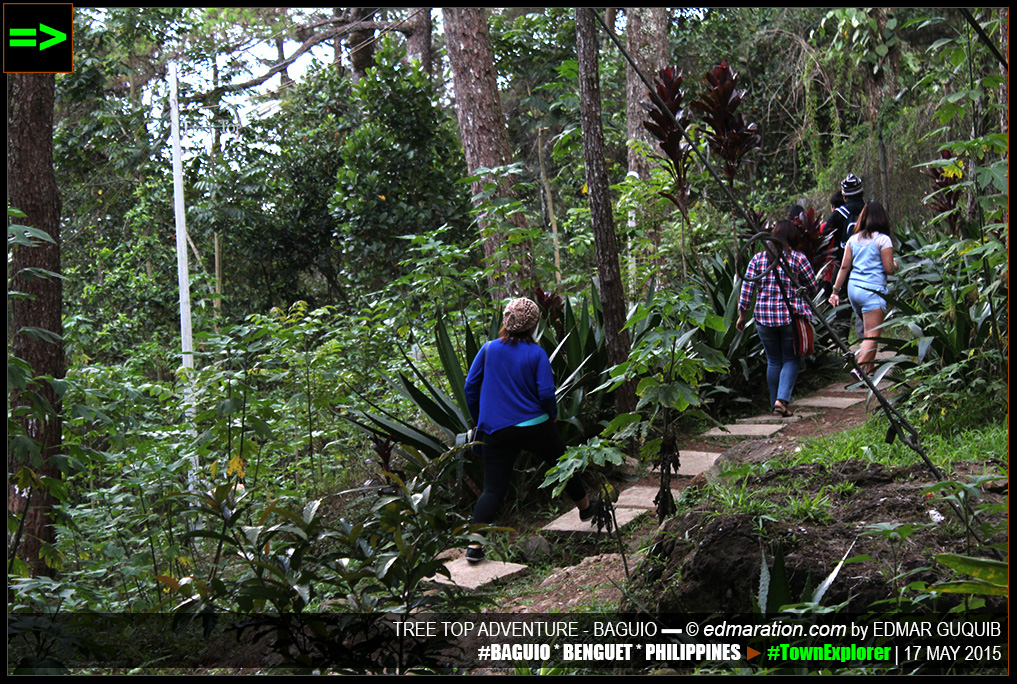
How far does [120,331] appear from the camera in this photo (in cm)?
1359

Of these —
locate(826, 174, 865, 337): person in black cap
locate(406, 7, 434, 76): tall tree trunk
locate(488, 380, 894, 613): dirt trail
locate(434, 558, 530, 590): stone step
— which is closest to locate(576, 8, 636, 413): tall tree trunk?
locate(488, 380, 894, 613): dirt trail

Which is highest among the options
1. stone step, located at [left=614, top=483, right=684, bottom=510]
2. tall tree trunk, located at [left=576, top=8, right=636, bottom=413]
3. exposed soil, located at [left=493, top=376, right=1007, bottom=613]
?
tall tree trunk, located at [left=576, top=8, right=636, bottom=413]

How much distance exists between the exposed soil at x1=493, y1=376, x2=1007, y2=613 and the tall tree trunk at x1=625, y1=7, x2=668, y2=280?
251 inches

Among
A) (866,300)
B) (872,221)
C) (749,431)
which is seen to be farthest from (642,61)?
(749,431)

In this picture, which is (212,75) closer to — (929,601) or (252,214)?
(252,214)

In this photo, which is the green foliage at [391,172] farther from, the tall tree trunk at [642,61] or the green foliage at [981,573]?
the green foliage at [981,573]

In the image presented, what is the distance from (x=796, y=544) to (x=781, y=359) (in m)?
3.60

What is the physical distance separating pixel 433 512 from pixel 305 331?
3.67 metres

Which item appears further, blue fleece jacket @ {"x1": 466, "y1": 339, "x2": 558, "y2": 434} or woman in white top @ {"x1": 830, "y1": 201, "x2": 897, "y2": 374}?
woman in white top @ {"x1": 830, "y1": 201, "x2": 897, "y2": 374}

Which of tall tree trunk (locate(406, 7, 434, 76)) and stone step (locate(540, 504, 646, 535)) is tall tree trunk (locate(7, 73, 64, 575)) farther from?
tall tree trunk (locate(406, 7, 434, 76))

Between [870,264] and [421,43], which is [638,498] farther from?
[421,43]

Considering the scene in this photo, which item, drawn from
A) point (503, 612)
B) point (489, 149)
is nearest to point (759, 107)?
point (489, 149)

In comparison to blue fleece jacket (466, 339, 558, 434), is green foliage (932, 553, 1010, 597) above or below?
below

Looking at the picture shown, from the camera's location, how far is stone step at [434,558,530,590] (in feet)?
13.1
